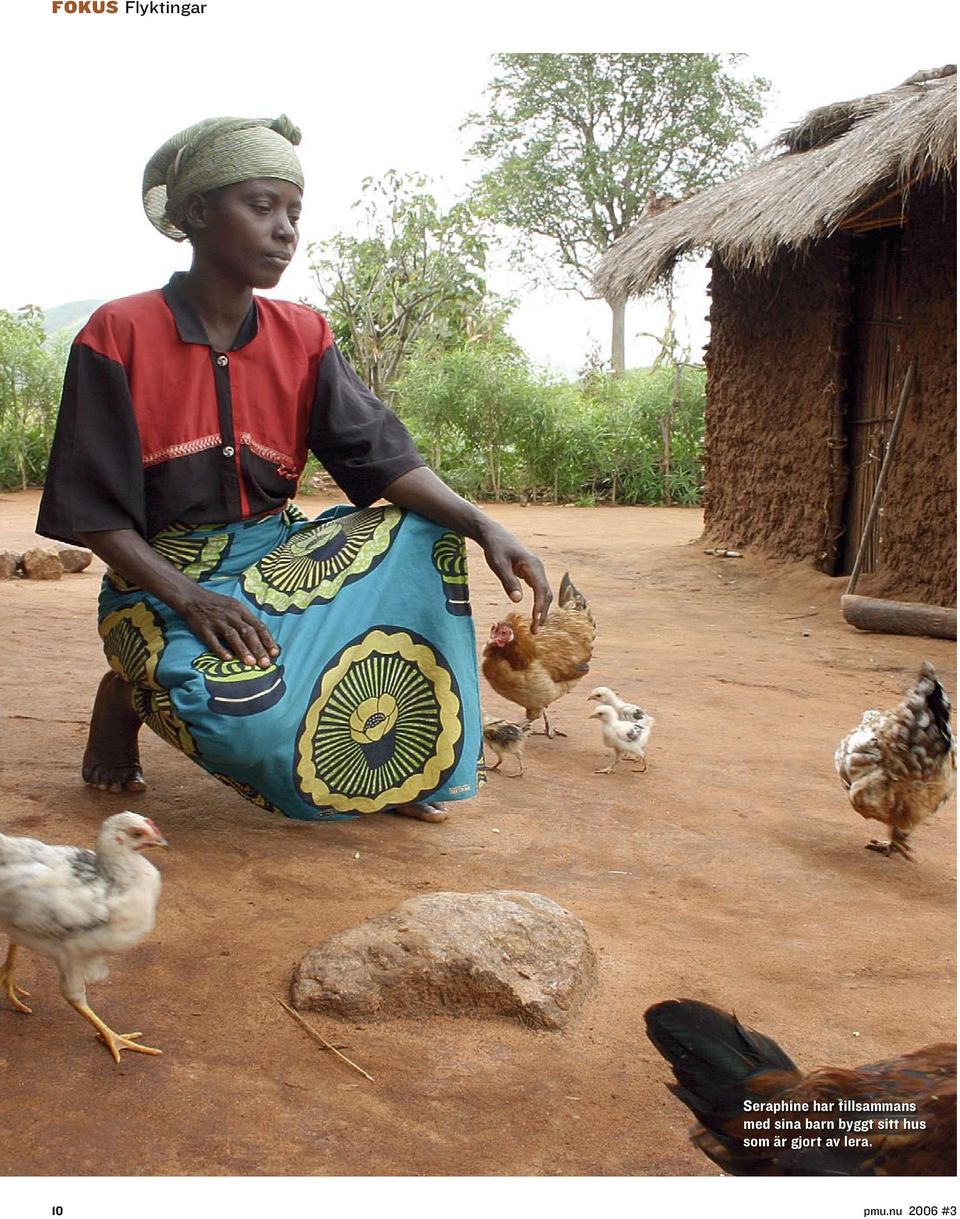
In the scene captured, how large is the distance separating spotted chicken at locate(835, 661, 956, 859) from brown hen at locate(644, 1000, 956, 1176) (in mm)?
1980

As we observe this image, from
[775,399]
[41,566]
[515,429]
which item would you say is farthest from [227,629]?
[515,429]

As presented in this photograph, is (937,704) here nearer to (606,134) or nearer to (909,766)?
(909,766)

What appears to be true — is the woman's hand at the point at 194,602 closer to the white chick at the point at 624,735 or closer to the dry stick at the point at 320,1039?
the dry stick at the point at 320,1039

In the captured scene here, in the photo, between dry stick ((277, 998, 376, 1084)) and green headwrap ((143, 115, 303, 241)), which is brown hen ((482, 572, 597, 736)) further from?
dry stick ((277, 998, 376, 1084))

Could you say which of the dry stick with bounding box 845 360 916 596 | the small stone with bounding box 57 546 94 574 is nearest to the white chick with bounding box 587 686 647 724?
the dry stick with bounding box 845 360 916 596

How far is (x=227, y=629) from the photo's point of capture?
3045 millimetres

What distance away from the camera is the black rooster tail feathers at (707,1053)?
1734 mm

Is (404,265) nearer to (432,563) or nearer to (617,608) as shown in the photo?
(617,608)

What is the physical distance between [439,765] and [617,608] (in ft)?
16.8

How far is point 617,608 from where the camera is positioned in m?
8.30

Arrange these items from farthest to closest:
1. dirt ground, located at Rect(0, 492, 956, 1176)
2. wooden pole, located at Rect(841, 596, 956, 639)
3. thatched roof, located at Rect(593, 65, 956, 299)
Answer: wooden pole, located at Rect(841, 596, 956, 639) < thatched roof, located at Rect(593, 65, 956, 299) < dirt ground, located at Rect(0, 492, 956, 1176)

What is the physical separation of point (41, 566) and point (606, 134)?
1943 centimetres

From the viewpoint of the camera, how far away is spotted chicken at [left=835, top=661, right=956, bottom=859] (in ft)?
11.9

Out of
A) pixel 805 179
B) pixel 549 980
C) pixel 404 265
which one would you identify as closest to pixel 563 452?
pixel 404 265
